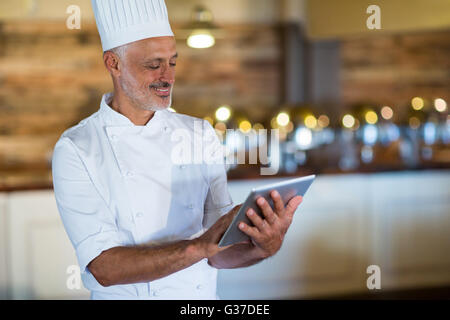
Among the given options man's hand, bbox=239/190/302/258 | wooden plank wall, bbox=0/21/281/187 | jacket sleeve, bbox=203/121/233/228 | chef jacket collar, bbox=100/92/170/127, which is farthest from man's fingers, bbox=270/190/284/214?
wooden plank wall, bbox=0/21/281/187

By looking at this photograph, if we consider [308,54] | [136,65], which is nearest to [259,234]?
[136,65]

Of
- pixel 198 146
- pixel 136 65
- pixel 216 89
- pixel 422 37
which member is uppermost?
pixel 422 37

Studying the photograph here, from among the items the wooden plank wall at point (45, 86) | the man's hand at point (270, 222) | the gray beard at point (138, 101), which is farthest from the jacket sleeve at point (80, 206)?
the wooden plank wall at point (45, 86)

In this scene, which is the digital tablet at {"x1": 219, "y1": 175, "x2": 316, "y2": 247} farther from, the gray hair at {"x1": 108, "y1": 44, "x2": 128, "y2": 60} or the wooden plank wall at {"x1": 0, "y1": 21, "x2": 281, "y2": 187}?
the wooden plank wall at {"x1": 0, "y1": 21, "x2": 281, "y2": 187}

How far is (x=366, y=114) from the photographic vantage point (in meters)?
2.47

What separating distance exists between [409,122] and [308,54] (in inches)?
24.4

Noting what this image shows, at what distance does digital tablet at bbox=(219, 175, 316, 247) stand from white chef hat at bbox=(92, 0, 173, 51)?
29 cm

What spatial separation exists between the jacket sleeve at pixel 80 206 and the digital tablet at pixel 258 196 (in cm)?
19

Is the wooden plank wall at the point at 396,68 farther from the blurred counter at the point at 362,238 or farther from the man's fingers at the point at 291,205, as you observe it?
the man's fingers at the point at 291,205

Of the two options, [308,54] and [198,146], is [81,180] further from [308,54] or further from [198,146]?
[308,54]

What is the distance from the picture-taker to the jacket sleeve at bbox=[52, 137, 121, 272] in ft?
2.55

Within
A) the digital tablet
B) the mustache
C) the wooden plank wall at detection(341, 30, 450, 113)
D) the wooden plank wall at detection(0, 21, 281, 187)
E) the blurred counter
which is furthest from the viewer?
the wooden plank wall at detection(341, 30, 450, 113)

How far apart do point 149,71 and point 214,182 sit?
0.70 feet

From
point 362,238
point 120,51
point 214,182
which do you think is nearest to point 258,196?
point 214,182
